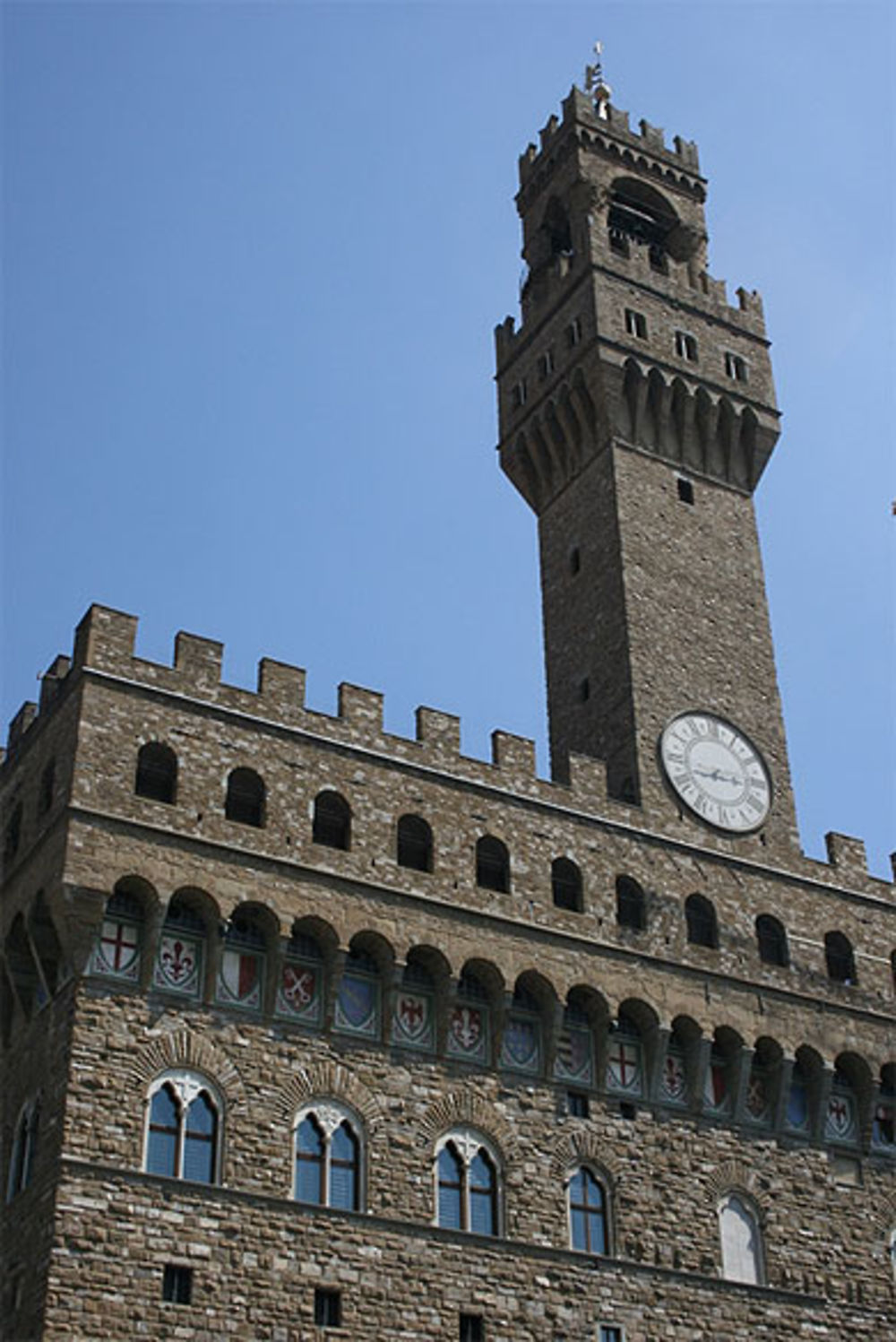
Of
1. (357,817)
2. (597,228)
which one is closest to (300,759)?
(357,817)

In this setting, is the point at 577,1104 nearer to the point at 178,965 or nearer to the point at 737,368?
the point at 178,965

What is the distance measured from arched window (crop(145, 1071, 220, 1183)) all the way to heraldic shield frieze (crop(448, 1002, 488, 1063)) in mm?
4692

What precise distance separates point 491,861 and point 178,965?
6667mm

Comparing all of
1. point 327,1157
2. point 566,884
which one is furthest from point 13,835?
point 566,884

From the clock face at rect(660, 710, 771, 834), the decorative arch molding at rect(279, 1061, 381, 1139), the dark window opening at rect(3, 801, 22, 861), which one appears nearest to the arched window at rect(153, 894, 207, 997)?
the decorative arch molding at rect(279, 1061, 381, 1139)

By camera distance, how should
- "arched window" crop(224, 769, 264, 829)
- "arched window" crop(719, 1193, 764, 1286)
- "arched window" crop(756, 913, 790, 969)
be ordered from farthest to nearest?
"arched window" crop(756, 913, 790, 969) < "arched window" crop(719, 1193, 764, 1286) < "arched window" crop(224, 769, 264, 829)

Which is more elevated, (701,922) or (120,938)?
(701,922)

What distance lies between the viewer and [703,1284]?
1228 inches

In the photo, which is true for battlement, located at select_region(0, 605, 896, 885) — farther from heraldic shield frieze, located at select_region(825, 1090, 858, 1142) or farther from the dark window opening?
heraldic shield frieze, located at select_region(825, 1090, 858, 1142)

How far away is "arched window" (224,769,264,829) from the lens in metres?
30.7

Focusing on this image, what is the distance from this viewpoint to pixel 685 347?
43062 millimetres

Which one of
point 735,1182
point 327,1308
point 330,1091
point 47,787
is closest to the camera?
point 327,1308

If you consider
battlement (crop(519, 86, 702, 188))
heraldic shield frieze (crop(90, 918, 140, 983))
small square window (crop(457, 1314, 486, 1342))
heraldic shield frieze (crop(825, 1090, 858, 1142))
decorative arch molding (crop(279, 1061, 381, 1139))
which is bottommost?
small square window (crop(457, 1314, 486, 1342))

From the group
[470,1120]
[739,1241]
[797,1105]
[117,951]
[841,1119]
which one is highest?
[117,951]
